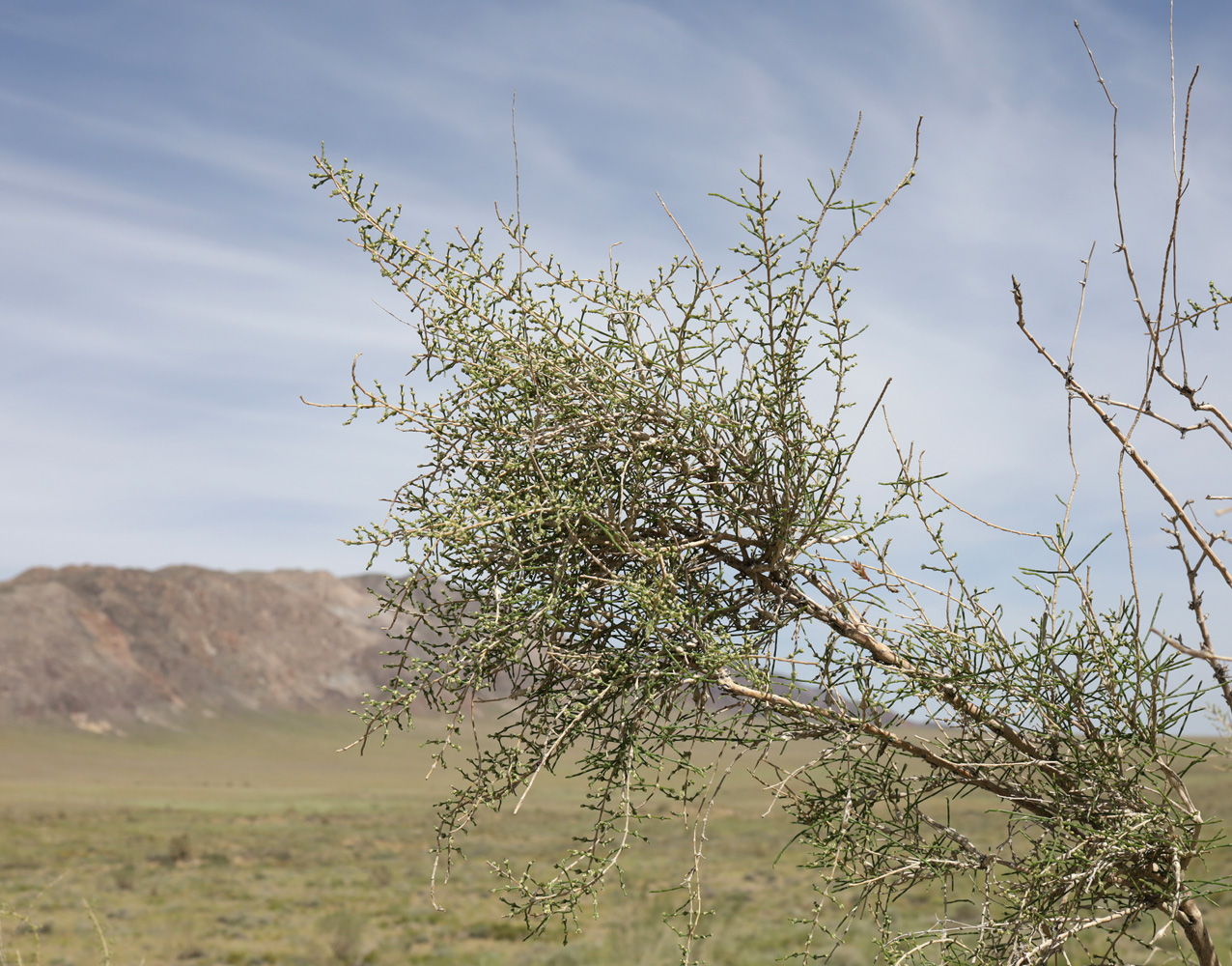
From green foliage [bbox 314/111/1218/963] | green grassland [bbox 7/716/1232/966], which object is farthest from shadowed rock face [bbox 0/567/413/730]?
green foliage [bbox 314/111/1218/963]

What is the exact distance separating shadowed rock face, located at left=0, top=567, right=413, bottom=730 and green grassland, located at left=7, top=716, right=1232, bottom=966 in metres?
27.8

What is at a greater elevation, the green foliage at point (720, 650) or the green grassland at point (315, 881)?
the green foliage at point (720, 650)

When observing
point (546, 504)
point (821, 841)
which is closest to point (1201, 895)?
point (821, 841)

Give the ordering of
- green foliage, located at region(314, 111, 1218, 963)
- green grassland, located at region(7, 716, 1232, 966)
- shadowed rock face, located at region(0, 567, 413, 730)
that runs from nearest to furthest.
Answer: green foliage, located at region(314, 111, 1218, 963) < green grassland, located at region(7, 716, 1232, 966) < shadowed rock face, located at region(0, 567, 413, 730)

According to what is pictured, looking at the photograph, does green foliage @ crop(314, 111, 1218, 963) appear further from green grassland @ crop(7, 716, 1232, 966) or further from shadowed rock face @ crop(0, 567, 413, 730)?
shadowed rock face @ crop(0, 567, 413, 730)

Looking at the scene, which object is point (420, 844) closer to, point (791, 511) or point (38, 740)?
point (791, 511)

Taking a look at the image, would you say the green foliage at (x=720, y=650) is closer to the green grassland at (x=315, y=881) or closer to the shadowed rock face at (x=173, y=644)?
the green grassland at (x=315, y=881)

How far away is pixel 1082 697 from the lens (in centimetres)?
263

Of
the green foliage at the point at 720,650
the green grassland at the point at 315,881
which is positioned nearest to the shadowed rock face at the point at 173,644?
the green grassland at the point at 315,881

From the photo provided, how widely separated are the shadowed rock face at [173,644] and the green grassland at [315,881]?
27.8 metres

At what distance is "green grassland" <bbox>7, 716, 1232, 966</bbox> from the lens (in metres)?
26.3

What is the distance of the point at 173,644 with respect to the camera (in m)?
132

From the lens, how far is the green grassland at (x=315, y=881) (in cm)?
2628

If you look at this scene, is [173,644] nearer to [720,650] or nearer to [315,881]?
[315,881]
